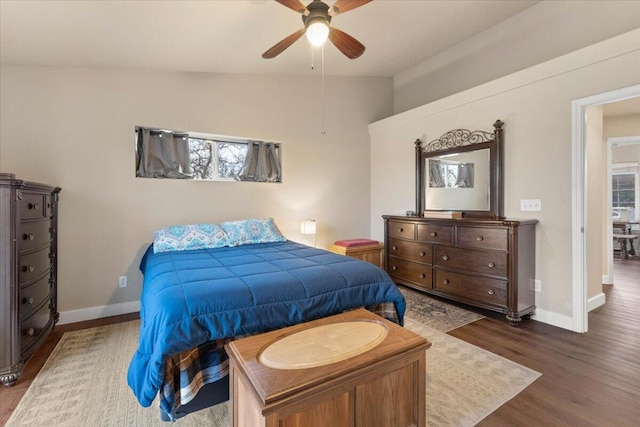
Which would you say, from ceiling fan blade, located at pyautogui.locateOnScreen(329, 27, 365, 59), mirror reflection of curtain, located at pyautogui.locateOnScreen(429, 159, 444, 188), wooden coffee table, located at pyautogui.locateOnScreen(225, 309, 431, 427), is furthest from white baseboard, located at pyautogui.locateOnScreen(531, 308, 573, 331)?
ceiling fan blade, located at pyautogui.locateOnScreen(329, 27, 365, 59)

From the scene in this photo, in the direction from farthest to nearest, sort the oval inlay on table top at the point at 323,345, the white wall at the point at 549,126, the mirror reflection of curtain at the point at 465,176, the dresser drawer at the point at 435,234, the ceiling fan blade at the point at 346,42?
1. the mirror reflection of curtain at the point at 465,176
2. the dresser drawer at the point at 435,234
3. the white wall at the point at 549,126
4. the ceiling fan blade at the point at 346,42
5. the oval inlay on table top at the point at 323,345

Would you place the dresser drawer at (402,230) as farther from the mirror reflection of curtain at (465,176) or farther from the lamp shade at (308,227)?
the lamp shade at (308,227)

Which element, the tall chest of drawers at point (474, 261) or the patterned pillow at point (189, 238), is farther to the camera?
the patterned pillow at point (189, 238)

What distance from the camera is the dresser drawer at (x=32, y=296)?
1.98 metres

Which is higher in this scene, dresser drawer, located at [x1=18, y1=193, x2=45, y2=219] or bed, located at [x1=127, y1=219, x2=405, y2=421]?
dresser drawer, located at [x1=18, y1=193, x2=45, y2=219]

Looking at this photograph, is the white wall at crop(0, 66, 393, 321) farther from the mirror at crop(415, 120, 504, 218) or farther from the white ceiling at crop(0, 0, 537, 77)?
the mirror at crop(415, 120, 504, 218)

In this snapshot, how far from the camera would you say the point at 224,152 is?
3775 mm

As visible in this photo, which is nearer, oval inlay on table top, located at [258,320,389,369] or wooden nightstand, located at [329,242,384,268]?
oval inlay on table top, located at [258,320,389,369]

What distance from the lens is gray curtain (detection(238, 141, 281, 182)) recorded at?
3.84 metres

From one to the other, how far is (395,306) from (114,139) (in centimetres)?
323

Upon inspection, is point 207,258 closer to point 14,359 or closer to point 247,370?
point 14,359

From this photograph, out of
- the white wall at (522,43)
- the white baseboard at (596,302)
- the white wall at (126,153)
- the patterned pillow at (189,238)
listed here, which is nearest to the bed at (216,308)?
the patterned pillow at (189,238)

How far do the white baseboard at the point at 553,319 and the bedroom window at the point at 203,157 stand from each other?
329cm

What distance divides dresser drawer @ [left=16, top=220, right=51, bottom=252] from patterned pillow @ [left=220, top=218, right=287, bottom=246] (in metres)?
1.48
